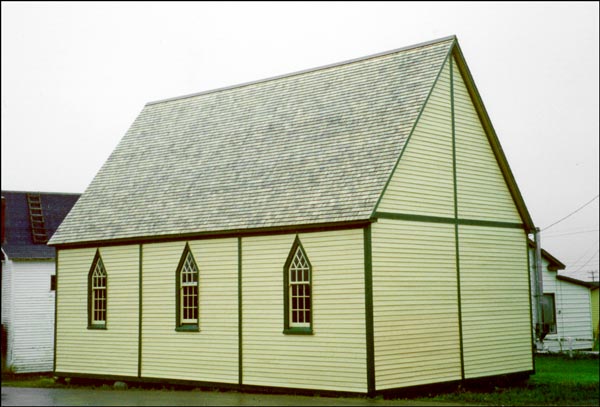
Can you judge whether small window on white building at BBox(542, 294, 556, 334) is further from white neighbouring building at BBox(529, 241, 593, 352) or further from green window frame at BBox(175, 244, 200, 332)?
green window frame at BBox(175, 244, 200, 332)

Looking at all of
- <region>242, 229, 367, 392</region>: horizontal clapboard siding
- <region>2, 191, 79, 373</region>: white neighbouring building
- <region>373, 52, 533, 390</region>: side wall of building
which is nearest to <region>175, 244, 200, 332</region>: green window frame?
<region>242, 229, 367, 392</region>: horizontal clapboard siding

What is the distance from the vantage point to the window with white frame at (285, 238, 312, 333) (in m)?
24.0

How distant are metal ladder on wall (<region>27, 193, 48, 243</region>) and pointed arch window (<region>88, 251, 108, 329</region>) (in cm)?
1922

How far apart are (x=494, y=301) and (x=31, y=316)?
97.7ft

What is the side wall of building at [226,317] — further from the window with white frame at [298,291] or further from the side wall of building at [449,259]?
the side wall of building at [449,259]

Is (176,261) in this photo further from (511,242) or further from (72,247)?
(511,242)

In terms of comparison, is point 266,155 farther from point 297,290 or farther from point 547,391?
point 547,391

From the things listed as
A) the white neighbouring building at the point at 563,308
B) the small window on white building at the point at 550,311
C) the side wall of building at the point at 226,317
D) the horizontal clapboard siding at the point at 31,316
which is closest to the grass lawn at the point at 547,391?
the side wall of building at the point at 226,317

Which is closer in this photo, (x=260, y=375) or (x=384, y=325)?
(x=384, y=325)

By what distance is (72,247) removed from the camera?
32.0 metres

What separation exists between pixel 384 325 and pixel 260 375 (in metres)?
4.37

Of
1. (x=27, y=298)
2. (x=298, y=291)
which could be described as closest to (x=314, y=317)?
(x=298, y=291)

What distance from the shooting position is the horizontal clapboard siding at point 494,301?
25906 mm

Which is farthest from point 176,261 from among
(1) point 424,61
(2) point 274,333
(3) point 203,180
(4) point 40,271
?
(4) point 40,271
